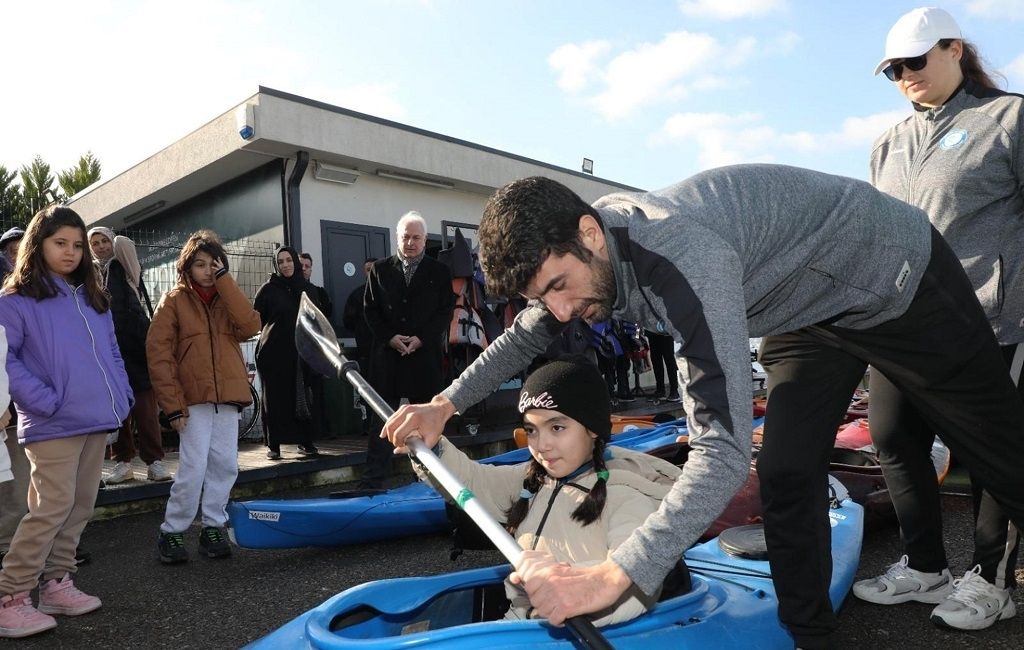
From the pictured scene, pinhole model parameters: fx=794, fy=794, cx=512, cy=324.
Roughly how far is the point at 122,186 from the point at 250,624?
12.0 meters

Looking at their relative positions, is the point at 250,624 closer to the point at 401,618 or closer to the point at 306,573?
the point at 306,573

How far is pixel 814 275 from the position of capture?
1948mm

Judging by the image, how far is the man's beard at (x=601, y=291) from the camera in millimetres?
1751

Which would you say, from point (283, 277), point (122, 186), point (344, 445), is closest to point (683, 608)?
point (283, 277)

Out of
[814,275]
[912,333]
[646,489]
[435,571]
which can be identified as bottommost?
[435,571]

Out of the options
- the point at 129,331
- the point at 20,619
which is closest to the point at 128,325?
the point at 129,331

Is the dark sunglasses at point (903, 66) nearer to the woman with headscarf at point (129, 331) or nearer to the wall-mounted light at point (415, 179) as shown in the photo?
the woman with headscarf at point (129, 331)

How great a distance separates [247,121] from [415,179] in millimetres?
2949

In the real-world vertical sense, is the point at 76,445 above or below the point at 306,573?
above

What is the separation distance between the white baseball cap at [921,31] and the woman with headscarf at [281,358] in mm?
4999

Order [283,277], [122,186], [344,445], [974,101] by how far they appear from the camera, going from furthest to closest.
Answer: [122,186] → [344,445] → [283,277] → [974,101]

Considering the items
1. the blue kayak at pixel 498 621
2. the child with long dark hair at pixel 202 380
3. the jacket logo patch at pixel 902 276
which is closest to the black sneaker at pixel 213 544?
the child with long dark hair at pixel 202 380

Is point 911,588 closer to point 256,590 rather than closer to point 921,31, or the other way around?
point 921,31

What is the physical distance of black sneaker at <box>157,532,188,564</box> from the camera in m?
4.14
